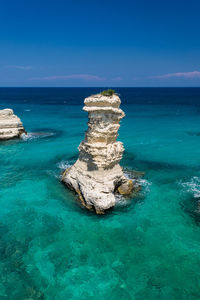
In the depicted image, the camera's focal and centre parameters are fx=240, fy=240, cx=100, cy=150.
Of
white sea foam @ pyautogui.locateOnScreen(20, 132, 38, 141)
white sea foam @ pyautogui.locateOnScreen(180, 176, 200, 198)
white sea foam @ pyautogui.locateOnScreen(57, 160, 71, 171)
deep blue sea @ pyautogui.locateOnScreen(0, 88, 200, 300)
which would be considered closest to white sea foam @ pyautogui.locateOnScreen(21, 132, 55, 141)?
white sea foam @ pyautogui.locateOnScreen(20, 132, 38, 141)

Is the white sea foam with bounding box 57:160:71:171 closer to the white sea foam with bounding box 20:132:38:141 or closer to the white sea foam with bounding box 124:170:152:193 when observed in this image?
the white sea foam with bounding box 124:170:152:193

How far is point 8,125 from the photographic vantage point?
43.1 metres

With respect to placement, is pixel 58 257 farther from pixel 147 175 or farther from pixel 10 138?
pixel 10 138

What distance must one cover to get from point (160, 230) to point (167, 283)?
15.9 ft

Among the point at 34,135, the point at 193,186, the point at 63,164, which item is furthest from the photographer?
the point at 34,135

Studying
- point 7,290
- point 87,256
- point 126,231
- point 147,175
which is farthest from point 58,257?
point 147,175

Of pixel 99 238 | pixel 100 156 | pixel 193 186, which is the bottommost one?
pixel 99 238

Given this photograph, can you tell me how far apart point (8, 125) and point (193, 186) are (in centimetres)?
3276

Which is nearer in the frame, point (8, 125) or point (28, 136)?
point (8, 125)

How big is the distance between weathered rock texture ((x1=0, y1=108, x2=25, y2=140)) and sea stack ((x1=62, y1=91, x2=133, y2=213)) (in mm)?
24045

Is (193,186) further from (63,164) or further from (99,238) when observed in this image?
(63,164)

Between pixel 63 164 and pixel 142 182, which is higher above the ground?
pixel 63 164

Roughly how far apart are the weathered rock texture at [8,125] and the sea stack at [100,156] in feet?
78.9

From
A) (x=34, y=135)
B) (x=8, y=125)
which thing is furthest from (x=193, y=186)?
(x=8, y=125)
